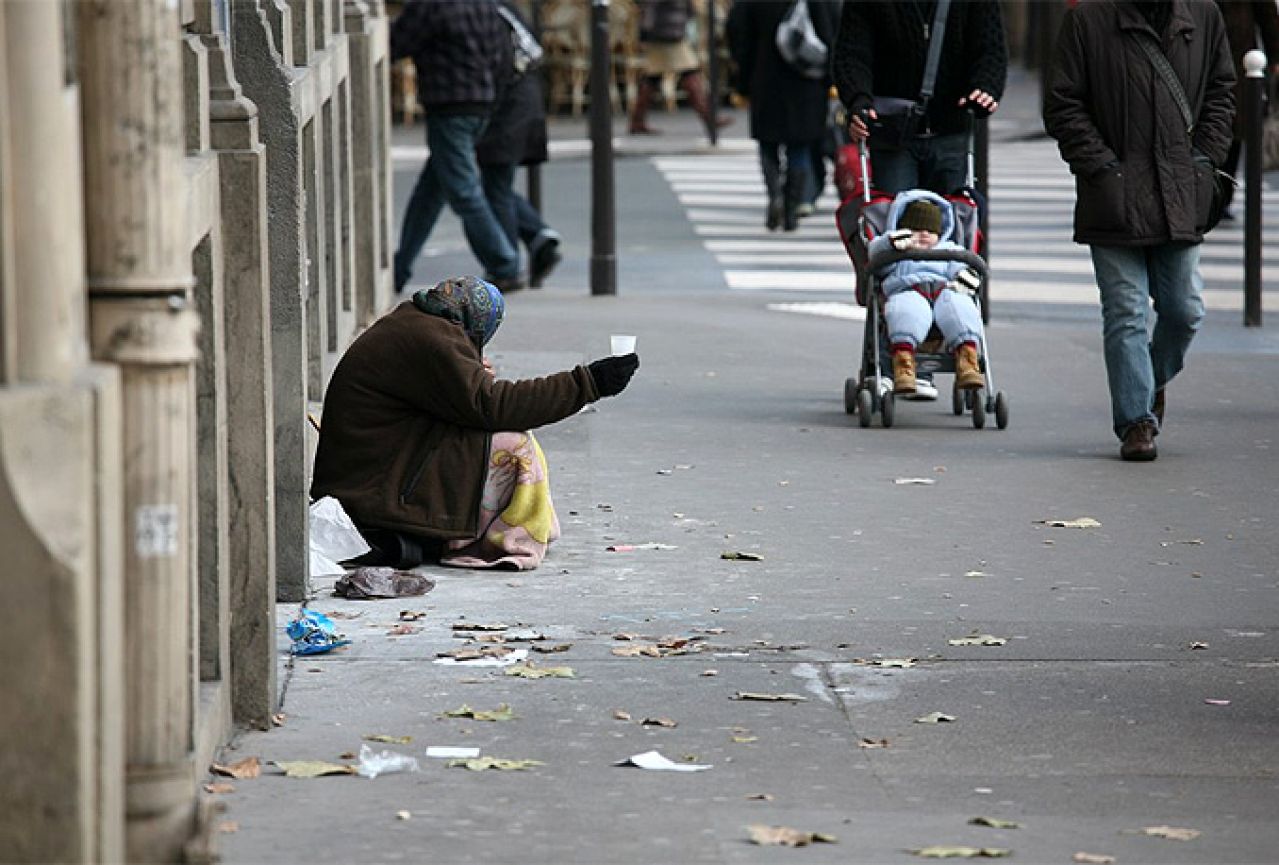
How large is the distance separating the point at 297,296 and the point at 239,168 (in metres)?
1.25

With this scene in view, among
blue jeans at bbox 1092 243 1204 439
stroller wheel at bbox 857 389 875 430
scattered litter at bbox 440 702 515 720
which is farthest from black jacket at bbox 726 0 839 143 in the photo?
scattered litter at bbox 440 702 515 720

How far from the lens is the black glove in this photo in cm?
750

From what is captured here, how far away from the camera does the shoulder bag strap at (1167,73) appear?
948 cm

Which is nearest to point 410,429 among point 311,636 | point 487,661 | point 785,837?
point 311,636

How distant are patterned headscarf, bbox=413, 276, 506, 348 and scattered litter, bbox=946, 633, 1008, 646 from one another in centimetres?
175

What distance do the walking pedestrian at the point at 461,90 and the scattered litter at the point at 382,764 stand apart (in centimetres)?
909

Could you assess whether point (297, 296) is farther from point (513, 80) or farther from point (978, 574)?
point (513, 80)

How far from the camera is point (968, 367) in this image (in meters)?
10.1

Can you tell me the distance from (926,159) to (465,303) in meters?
4.09

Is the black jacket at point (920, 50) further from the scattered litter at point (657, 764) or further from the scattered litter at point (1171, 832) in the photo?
the scattered litter at point (1171, 832)

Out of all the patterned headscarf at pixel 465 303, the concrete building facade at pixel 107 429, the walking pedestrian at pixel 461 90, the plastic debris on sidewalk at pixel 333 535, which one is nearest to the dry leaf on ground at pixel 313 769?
A: the concrete building facade at pixel 107 429

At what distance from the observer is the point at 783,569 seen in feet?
25.4

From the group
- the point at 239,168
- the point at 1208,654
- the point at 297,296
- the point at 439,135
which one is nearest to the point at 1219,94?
the point at 1208,654

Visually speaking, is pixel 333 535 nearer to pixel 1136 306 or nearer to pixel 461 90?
pixel 1136 306
